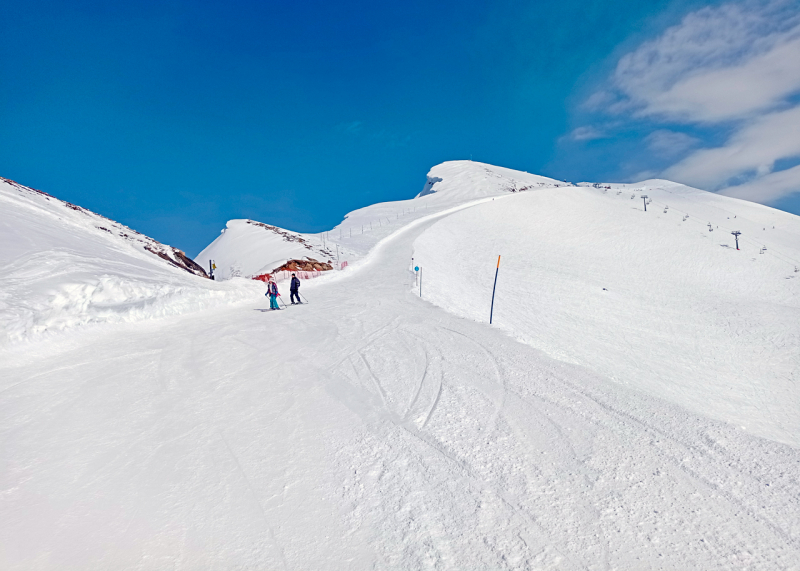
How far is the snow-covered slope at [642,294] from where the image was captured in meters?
11.5

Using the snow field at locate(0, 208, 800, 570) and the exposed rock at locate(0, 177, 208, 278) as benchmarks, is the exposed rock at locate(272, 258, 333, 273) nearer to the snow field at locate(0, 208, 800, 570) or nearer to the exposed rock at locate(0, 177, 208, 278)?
the exposed rock at locate(0, 177, 208, 278)

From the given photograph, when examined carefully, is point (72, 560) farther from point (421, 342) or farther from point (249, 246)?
point (249, 246)

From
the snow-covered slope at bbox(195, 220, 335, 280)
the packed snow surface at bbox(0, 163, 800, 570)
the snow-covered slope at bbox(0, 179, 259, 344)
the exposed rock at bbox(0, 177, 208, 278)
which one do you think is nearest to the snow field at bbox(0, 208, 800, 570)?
the packed snow surface at bbox(0, 163, 800, 570)

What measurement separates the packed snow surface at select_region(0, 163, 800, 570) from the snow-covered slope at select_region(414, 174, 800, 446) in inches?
71.9

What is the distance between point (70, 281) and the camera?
11312 millimetres

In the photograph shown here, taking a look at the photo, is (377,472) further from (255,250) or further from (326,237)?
(326,237)

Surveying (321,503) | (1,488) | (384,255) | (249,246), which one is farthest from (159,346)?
(249,246)

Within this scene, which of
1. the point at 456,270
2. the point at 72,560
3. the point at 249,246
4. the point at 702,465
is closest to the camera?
the point at 72,560

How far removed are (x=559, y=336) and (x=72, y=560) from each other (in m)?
15.5

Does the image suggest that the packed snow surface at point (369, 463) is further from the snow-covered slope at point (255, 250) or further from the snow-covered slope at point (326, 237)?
the snow-covered slope at point (326, 237)

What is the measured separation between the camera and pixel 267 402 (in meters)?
6.45

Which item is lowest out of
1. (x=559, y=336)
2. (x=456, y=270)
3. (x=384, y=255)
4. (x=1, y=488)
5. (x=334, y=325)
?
(x=559, y=336)

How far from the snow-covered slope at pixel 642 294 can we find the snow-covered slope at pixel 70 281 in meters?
10.3

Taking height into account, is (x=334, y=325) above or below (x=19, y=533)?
above
